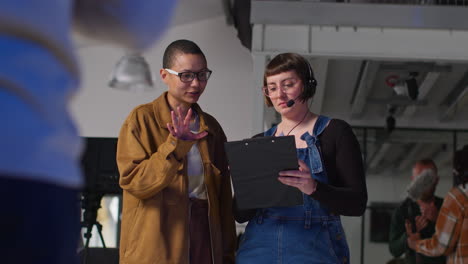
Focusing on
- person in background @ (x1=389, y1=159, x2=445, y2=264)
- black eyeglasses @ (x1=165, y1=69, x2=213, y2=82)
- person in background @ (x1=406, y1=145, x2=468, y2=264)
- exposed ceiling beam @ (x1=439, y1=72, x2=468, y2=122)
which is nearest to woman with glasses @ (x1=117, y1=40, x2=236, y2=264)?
black eyeglasses @ (x1=165, y1=69, x2=213, y2=82)

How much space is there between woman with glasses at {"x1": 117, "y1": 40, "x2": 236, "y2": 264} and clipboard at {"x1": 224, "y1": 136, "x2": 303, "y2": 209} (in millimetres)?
155

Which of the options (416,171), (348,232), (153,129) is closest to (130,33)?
(153,129)

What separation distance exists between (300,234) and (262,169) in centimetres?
24

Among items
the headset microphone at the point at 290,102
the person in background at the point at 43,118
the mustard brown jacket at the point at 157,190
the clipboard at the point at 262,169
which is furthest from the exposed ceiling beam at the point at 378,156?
the person in background at the point at 43,118

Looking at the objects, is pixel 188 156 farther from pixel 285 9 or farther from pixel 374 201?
pixel 374 201

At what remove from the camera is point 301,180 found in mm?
2102

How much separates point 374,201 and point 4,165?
10.4m

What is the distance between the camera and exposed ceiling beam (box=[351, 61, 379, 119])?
26.6ft

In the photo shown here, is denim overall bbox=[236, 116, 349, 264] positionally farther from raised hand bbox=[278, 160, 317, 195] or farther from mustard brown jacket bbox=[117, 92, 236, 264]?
mustard brown jacket bbox=[117, 92, 236, 264]

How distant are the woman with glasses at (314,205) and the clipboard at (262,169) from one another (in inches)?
1.4

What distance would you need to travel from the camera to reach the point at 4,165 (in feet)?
1.72

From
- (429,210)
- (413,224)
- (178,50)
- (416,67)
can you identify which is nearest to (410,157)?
(416,67)

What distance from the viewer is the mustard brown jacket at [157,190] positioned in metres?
2.24

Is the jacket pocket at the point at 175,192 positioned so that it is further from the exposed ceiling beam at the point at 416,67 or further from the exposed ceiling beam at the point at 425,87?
the exposed ceiling beam at the point at 425,87
